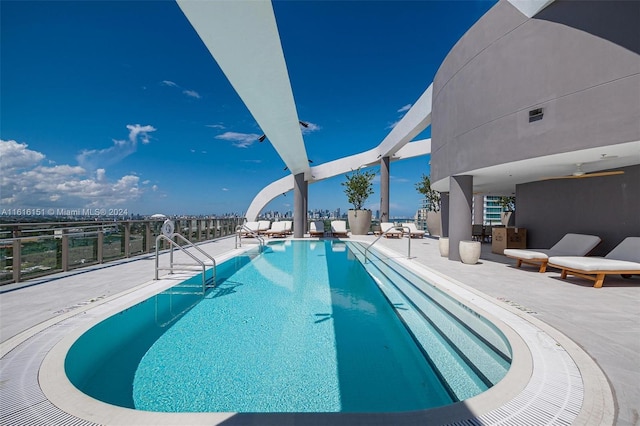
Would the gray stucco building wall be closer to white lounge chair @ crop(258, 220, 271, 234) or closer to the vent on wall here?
the vent on wall

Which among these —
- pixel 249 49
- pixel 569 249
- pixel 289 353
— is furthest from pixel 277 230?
pixel 289 353

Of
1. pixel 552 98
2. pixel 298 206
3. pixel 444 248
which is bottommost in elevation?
pixel 444 248

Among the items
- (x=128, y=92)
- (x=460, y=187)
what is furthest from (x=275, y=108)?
(x=128, y=92)

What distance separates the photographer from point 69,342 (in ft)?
8.59

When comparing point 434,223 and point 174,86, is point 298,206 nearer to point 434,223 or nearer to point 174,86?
point 434,223

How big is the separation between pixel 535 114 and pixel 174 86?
25.5 meters

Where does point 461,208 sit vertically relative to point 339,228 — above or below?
above

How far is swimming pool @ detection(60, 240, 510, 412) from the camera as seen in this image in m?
2.30

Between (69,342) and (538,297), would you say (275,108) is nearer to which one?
(69,342)

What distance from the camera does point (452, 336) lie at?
334 cm

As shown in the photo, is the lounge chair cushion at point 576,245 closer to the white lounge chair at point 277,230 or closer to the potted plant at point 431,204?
the potted plant at point 431,204

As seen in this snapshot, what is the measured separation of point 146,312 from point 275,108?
452 cm

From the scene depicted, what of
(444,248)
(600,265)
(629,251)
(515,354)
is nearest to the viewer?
(515,354)

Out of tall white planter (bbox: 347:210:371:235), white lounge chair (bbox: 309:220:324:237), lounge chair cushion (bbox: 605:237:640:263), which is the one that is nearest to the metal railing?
white lounge chair (bbox: 309:220:324:237)
